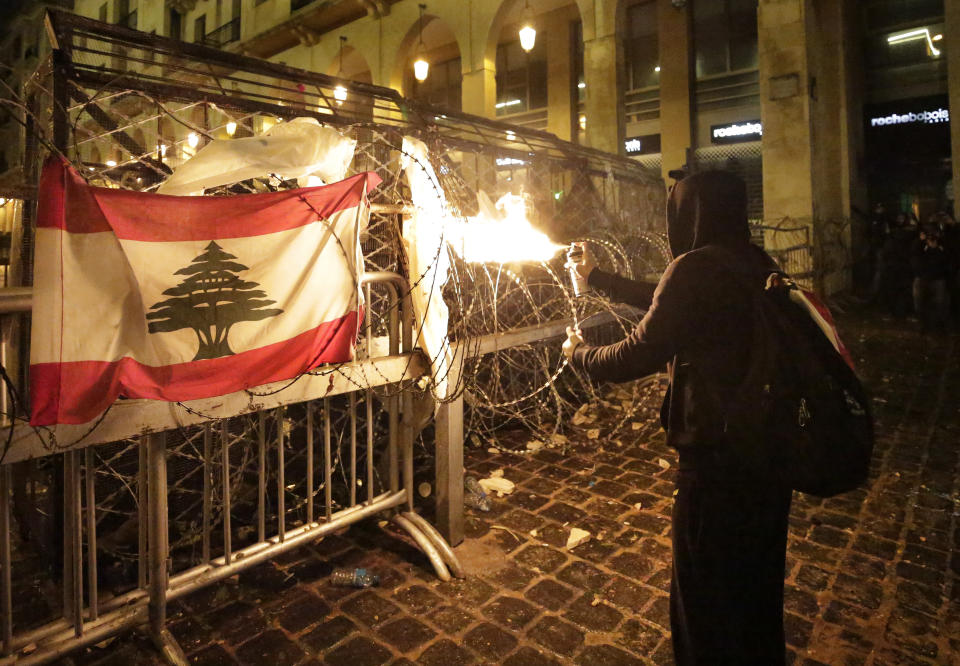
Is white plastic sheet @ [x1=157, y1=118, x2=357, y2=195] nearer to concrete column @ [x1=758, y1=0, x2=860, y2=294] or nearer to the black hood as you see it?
the black hood

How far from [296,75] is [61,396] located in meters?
4.25

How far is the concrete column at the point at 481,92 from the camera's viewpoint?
52.0 ft

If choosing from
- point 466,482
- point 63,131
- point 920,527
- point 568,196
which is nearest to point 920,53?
point 568,196

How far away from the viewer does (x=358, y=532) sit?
179 inches

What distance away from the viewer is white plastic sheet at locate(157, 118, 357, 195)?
2.90 metres

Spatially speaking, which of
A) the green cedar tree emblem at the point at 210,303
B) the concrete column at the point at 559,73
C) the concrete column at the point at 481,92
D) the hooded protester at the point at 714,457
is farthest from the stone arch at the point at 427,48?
the hooded protester at the point at 714,457

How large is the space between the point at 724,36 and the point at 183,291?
21313 mm

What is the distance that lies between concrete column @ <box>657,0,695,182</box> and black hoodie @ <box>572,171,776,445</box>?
18.1m

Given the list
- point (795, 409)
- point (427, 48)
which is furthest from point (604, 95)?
point (795, 409)

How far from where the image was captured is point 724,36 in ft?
61.8

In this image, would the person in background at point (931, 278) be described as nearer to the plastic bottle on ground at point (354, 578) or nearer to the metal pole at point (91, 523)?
the plastic bottle on ground at point (354, 578)

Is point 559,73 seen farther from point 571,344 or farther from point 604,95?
point 571,344

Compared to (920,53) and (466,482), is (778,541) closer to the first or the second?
(466,482)

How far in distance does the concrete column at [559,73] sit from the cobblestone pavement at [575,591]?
18.1 metres
